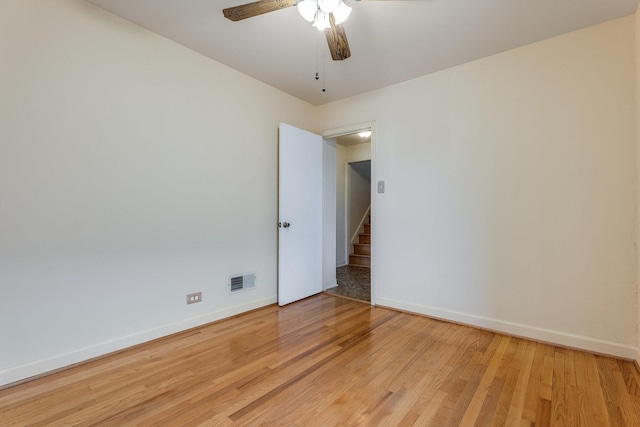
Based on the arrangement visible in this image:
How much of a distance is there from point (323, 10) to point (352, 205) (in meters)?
4.82

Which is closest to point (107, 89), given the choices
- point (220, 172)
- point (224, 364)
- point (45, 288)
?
point (220, 172)

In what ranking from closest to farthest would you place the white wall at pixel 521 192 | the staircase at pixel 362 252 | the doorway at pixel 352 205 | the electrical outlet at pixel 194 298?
the white wall at pixel 521 192
the electrical outlet at pixel 194 298
the doorway at pixel 352 205
the staircase at pixel 362 252

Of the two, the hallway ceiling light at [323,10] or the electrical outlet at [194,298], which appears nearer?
the hallway ceiling light at [323,10]

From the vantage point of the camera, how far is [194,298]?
2660 millimetres

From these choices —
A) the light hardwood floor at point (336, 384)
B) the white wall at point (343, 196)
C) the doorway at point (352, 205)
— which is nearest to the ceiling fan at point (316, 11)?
the light hardwood floor at point (336, 384)

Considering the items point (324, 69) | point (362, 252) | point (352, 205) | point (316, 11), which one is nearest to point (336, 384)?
point (316, 11)

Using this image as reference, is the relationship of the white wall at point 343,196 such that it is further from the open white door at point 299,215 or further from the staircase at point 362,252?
the open white door at point 299,215

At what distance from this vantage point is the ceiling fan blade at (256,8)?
65.5 inches

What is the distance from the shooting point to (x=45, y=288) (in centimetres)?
189

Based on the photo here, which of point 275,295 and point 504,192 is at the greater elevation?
point 504,192

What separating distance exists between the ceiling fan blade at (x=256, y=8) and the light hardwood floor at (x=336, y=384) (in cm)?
233

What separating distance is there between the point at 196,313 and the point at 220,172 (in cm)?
139

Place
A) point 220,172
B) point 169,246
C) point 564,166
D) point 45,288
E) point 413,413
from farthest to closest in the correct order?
point 220,172 → point 169,246 → point 564,166 → point 45,288 → point 413,413

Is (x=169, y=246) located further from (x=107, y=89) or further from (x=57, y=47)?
(x=57, y=47)
